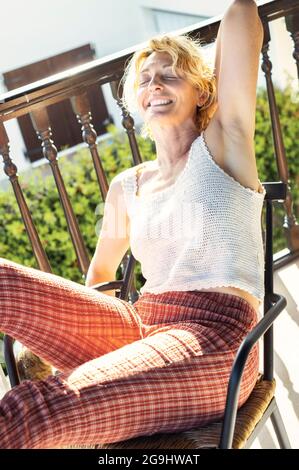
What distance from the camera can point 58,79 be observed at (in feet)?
8.41

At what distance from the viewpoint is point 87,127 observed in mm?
2758

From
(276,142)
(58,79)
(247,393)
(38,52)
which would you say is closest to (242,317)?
(247,393)

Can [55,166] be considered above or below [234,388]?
above

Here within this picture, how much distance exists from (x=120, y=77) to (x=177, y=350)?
118cm

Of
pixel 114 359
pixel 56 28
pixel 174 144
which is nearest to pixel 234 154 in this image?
pixel 174 144

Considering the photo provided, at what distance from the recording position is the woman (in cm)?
169

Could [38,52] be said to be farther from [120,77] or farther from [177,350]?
[177,350]

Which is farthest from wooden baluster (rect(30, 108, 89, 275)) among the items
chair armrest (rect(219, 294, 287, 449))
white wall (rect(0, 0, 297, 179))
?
white wall (rect(0, 0, 297, 179))

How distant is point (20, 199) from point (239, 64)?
1.01 meters

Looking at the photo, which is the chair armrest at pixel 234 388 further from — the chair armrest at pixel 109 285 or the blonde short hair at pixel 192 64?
the blonde short hair at pixel 192 64

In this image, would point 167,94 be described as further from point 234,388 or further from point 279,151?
point 279,151

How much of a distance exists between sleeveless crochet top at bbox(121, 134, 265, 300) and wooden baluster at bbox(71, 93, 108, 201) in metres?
0.70

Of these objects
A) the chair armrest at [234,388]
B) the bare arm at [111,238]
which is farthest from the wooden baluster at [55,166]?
the chair armrest at [234,388]

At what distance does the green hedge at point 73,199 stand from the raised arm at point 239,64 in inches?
74.3
